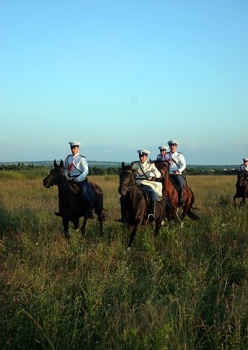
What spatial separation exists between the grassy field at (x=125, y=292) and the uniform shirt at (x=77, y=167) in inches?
57.4

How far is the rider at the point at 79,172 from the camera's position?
1044 centimetres

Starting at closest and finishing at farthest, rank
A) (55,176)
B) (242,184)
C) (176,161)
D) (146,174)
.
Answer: (55,176)
(146,174)
(176,161)
(242,184)

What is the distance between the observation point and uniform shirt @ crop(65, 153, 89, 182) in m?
10.5

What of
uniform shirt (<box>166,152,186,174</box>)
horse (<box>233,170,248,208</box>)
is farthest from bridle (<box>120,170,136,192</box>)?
horse (<box>233,170,248,208</box>)

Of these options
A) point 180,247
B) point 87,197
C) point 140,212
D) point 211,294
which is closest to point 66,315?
point 211,294

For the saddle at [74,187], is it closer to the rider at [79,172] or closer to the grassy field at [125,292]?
the rider at [79,172]

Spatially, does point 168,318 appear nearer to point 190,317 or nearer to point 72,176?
point 190,317

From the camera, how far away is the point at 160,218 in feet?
34.4

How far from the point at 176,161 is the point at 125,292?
818 centimetres

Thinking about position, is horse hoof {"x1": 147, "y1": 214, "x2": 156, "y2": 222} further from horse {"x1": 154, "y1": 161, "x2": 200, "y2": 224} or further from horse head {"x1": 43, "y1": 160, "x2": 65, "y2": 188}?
horse head {"x1": 43, "y1": 160, "x2": 65, "y2": 188}

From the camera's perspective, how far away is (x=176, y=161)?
13.2 m

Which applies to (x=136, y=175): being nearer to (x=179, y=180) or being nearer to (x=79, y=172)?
(x=79, y=172)

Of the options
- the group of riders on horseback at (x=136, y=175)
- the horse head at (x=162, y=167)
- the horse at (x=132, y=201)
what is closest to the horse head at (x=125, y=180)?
the horse at (x=132, y=201)

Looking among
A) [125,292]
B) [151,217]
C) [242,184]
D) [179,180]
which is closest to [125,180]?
[151,217]
